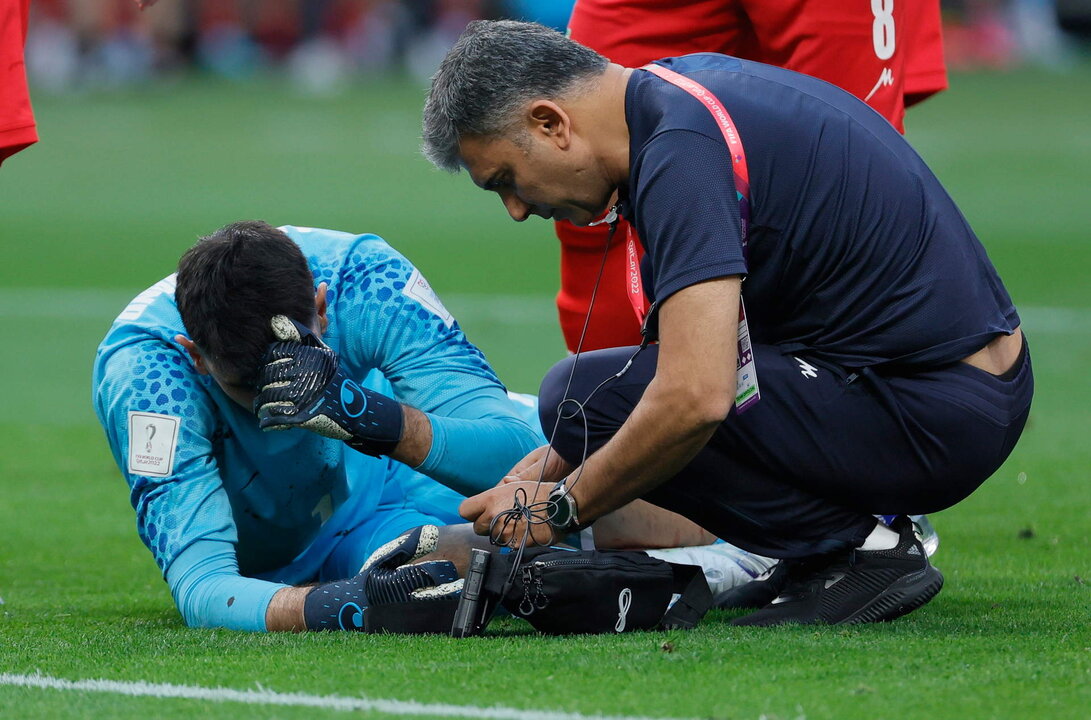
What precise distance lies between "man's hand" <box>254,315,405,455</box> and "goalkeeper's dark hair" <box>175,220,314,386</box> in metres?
0.04

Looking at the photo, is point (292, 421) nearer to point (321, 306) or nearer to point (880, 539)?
point (321, 306)

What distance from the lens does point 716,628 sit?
3.48 meters

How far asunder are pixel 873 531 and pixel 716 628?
0.42 metres

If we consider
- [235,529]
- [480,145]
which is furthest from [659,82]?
[235,529]

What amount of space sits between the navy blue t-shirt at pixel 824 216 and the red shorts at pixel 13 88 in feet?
5.90

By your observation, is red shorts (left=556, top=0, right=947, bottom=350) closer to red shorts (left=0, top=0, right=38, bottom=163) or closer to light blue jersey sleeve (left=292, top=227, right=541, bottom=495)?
light blue jersey sleeve (left=292, top=227, right=541, bottom=495)

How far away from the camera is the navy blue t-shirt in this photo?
315 centimetres

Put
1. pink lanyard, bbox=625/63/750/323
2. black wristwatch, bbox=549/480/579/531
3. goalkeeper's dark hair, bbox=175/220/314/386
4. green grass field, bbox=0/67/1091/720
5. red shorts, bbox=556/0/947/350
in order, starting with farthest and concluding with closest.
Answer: red shorts, bbox=556/0/947/350 → goalkeeper's dark hair, bbox=175/220/314/386 → black wristwatch, bbox=549/480/579/531 → pink lanyard, bbox=625/63/750/323 → green grass field, bbox=0/67/1091/720

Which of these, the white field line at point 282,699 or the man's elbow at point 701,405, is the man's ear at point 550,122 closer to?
the man's elbow at point 701,405

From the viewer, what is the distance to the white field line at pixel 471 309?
9.95m

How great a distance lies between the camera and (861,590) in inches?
140

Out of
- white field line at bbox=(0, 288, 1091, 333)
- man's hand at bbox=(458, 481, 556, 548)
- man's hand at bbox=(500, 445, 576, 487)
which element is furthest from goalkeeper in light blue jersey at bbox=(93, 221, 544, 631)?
white field line at bbox=(0, 288, 1091, 333)

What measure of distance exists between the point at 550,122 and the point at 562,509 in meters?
0.78

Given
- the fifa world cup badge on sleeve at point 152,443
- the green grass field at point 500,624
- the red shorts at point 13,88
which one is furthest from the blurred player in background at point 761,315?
the red shorts at point 13,88
